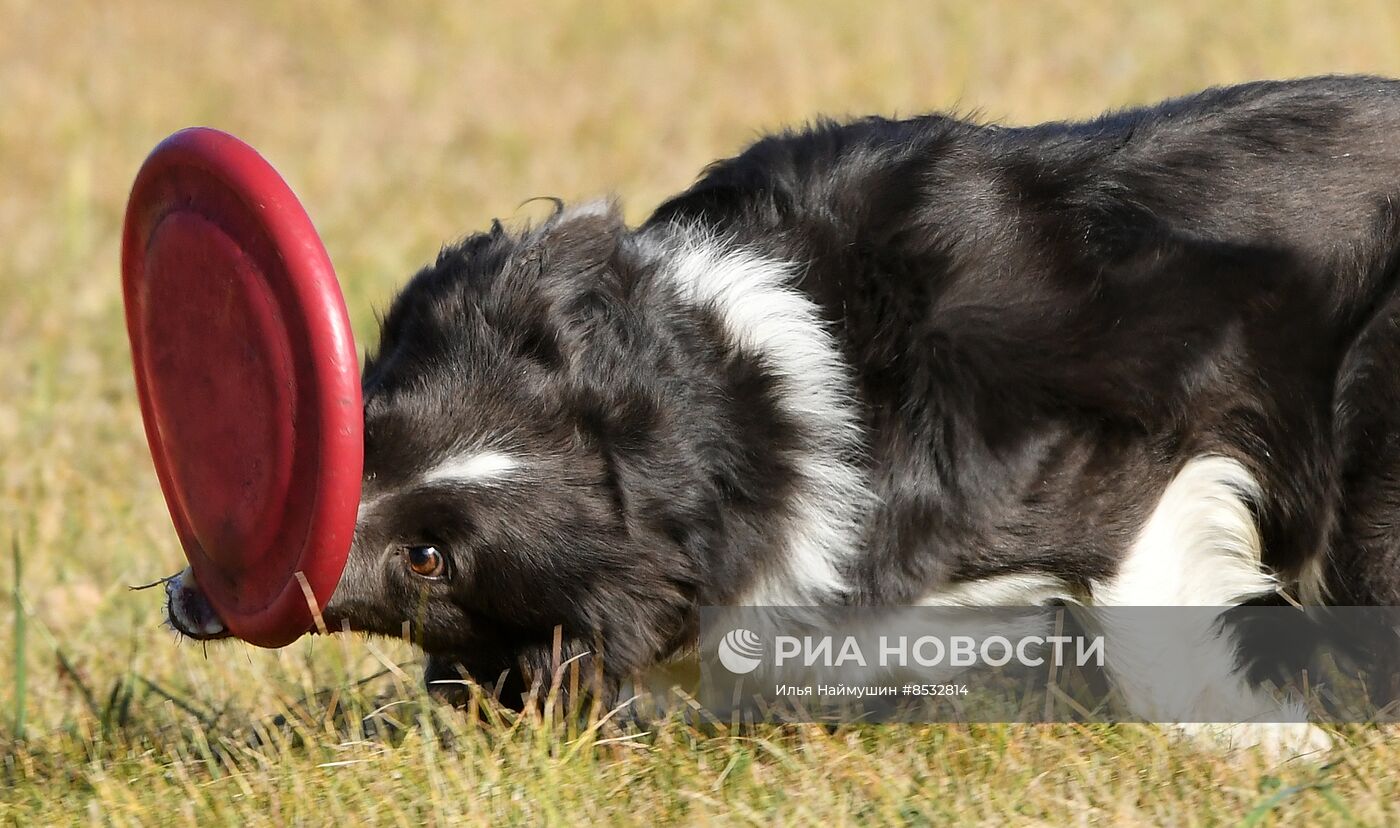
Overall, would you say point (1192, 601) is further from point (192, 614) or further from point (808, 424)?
point (192, 614)

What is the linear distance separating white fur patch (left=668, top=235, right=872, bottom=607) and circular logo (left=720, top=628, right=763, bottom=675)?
10 cm

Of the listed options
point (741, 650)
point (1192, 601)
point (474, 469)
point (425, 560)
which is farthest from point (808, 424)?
point (1192, 601)

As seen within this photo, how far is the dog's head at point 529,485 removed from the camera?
3.65 meters

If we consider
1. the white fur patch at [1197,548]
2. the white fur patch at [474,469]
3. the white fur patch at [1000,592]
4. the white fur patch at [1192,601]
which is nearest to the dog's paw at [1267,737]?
the white fur patch at [1192,601]

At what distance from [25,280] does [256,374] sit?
623cm

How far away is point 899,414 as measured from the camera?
3807 mm

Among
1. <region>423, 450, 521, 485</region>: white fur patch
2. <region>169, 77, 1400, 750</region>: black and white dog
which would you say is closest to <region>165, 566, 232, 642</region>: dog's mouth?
<region>169, 77, 1400, 750</region>: black and white dog

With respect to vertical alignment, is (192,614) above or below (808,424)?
below

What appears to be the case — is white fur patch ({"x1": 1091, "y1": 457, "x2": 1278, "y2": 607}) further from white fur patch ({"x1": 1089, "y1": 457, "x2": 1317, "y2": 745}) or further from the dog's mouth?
the dog's mouth

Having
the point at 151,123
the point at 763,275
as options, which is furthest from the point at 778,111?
the point at 763,275

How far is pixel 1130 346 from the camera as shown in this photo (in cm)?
376

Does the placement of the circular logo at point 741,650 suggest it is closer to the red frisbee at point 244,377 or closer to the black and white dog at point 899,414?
the black and white dog at point 899,414

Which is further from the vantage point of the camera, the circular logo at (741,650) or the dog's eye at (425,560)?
the circular logo at (741,650)

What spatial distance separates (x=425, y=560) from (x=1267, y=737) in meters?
1.97
